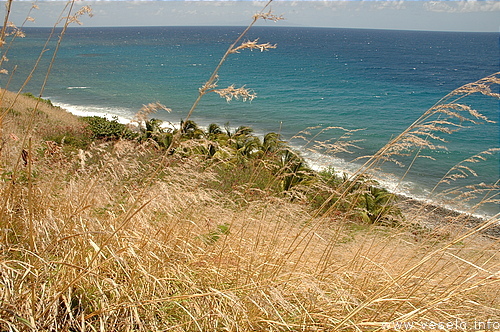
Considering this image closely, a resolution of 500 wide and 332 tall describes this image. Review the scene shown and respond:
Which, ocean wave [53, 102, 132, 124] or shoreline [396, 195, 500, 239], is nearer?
shoreline [396, 195, 500, 239]

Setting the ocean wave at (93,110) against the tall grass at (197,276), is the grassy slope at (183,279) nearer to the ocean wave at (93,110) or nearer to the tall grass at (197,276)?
the tall grass at (197,276)

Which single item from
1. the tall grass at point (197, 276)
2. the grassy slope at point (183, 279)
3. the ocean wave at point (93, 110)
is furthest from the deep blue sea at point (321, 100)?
the grassy slope at point (183, 279)

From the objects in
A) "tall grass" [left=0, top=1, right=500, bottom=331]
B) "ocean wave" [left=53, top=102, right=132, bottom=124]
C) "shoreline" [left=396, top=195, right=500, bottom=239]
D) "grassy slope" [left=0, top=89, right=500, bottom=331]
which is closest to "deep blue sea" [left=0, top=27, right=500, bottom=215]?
"ocean wave" [left=53, top=102, right=132, bottom=124]

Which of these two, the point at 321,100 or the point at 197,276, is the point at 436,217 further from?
the point at 321,100

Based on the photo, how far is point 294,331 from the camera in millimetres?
1764

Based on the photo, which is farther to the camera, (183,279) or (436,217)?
(436,217)

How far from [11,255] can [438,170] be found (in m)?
17.7

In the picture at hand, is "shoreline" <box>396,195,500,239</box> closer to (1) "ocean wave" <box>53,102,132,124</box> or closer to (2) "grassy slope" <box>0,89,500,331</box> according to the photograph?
(2) "grassy slope" <box>0,89,500,331</box>

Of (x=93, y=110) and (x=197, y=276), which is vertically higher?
(x=197, y=276)

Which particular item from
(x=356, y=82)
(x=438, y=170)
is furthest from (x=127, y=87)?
(x=438, y=170)

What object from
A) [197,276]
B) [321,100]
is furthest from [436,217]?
[321,100]

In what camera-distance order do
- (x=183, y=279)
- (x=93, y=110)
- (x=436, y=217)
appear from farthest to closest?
(x=93, y=110) < (x=436, y=217) < (x=183, y=279)

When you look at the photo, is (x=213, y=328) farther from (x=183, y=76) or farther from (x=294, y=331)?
(x=183, y=76)

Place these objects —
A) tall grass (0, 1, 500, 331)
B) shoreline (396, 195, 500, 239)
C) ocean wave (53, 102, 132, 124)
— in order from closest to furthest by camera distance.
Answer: tall grass (0, 1, 500, 331), shoreline (396, 195, 500, 239), ocean wave (53, 102, 132, 124)
